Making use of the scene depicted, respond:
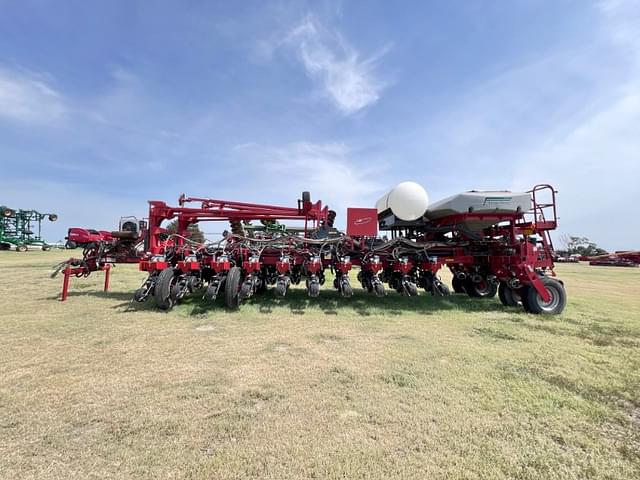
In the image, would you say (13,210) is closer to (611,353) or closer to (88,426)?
(88,426)

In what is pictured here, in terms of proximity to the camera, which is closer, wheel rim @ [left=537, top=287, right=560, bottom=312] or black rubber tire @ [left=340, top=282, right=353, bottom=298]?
black rubber tire @ [left=340, top=282, right=353, bottom=298]

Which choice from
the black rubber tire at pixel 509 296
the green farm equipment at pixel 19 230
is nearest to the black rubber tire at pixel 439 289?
the black rubber tire at pixel 509 296

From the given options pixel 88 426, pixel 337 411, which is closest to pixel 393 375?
pixel 337 411

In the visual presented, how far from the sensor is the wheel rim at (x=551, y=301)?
265 inches

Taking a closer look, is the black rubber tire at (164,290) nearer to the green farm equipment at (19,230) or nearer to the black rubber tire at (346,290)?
the black rubber tire at (346,290)

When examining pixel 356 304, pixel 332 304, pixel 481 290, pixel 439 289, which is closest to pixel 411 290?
pixel 439 289

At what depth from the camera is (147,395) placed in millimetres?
2865

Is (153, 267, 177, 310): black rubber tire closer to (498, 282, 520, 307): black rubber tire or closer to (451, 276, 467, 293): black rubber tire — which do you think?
(498, 282, 520, 307): black rubber tire

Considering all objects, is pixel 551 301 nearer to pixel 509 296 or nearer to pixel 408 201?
pixel 509 296

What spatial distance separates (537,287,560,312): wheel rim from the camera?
6719mm

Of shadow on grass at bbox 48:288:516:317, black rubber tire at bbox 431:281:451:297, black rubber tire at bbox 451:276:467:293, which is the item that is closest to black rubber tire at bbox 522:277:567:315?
shadow on grass at bbox 48:288:516:317

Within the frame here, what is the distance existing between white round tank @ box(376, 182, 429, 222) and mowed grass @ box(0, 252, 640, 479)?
3.01m

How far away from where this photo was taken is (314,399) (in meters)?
2.83

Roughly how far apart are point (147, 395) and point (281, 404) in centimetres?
120
